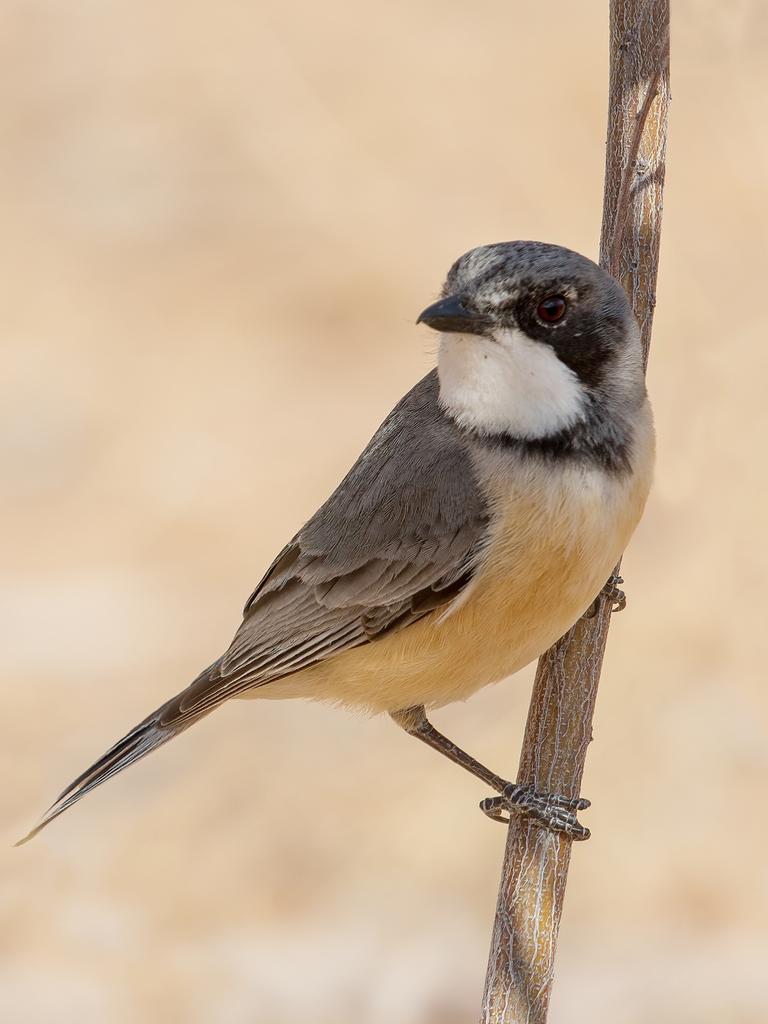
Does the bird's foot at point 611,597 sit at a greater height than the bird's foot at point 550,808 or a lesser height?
greater

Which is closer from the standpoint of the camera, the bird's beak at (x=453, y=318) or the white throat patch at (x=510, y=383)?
the bird's beak at (x=453, y=318)

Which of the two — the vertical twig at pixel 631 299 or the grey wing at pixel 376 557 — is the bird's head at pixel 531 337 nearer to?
the grey wing at pixel 376 557

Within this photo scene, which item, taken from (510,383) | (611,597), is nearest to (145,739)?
(611,597)

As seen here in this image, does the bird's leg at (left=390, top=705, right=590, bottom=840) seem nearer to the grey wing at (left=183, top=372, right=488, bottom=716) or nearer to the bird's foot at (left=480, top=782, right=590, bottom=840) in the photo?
the bird's foot at (left=480, top=782, right=590, bottom=840)

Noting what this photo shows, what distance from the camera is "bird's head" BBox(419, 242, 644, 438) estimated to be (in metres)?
4.71

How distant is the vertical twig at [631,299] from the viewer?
5.02 meters

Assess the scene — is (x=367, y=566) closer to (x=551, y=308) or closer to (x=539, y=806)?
(x=539, y=806)

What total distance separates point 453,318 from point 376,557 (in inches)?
43.6

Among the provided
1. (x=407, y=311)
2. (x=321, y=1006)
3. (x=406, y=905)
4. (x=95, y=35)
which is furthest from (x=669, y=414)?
(x=95, y=35)

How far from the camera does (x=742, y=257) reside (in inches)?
395

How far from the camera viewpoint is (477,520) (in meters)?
5.14

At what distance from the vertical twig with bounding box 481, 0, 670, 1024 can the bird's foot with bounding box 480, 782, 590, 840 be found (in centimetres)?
3

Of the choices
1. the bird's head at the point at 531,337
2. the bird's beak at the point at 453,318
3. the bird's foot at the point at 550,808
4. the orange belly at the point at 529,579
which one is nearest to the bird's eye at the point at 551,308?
the bird's head at the point at 531,337

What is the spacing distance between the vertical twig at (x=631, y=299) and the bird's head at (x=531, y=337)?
399mm
